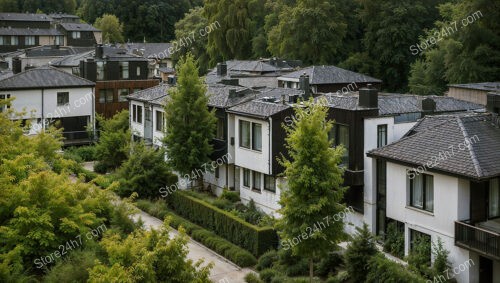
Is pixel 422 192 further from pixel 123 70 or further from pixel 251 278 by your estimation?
pixel 123 70

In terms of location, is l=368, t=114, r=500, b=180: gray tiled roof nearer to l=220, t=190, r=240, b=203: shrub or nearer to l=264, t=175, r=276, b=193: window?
l=264, t=175, r=276, b=193: window

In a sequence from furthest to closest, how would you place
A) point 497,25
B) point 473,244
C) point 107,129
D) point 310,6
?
point 310,6 < point 497,25 < point 107,129 < point 473,244

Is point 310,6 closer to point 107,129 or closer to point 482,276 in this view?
point 107,129

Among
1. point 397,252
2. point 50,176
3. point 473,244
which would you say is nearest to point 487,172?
point 473,244

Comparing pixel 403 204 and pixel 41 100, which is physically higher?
pixel 41 100

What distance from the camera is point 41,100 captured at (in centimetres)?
5628

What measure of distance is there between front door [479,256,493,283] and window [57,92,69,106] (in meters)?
41.5

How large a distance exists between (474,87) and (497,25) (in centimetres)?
1547

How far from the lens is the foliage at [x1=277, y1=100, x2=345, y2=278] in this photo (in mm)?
26812

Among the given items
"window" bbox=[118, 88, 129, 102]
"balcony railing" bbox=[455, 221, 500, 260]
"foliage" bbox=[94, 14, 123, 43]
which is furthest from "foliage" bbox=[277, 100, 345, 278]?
"foliage" bbox=[94, 14, 123, 43]

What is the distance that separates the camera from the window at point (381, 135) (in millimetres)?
33000

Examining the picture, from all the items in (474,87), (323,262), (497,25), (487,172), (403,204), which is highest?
(497,25)

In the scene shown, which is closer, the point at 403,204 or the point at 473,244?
the point at 473,244

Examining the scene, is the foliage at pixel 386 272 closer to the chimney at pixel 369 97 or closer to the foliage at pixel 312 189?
the foliage at pixel 312 189
